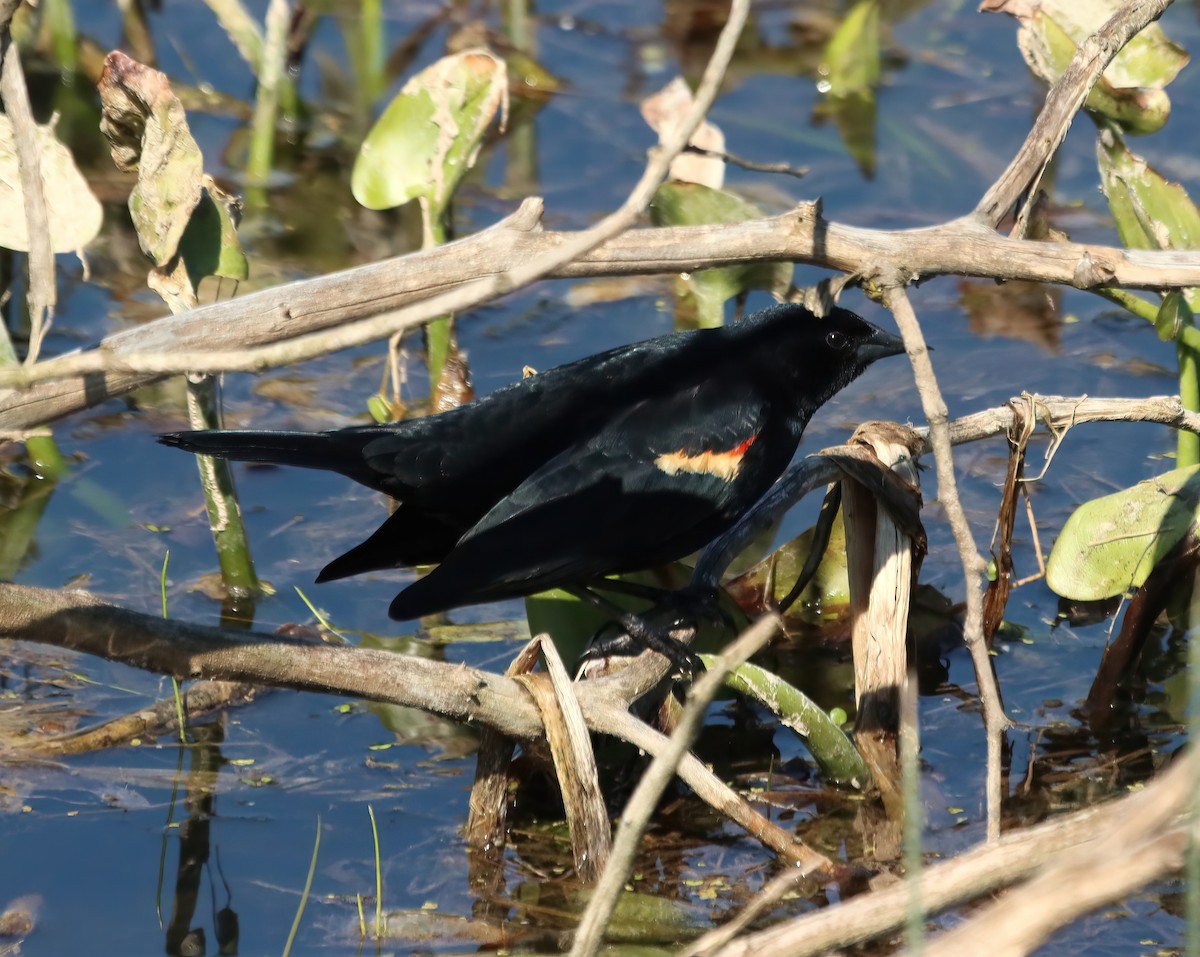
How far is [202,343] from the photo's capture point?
3311 millimetres

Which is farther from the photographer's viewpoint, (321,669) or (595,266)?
(595,266)

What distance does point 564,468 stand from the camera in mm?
3625

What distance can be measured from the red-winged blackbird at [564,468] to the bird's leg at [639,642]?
12cm

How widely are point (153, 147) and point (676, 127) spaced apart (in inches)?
77.7

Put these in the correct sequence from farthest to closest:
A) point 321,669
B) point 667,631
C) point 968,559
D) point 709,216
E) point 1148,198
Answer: point 709,216, point 1148,198, point 667,631, point 321,669, point 968,559

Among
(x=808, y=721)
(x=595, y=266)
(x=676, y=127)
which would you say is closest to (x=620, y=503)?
(x=595, y=266)

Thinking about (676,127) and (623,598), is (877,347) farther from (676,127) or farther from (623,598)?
(676,127)

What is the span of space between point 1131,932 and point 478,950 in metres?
1.42

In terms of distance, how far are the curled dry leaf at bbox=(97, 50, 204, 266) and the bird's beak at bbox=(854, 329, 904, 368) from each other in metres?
1.78

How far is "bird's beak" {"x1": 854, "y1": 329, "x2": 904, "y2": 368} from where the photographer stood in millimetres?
4102

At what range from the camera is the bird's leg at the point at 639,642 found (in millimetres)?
3596

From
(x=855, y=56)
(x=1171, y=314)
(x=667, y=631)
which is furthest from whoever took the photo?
(x=855, y=56)

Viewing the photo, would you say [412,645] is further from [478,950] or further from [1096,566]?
[1096,566]

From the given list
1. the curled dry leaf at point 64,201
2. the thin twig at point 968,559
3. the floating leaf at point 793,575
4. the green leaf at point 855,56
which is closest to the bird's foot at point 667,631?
the floating leaf at point 793,575
